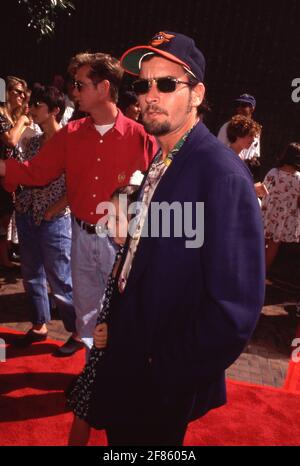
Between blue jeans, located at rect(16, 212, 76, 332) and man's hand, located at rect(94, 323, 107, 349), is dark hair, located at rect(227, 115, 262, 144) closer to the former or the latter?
blue jeans, located at rect(16, 212, 76, 332)

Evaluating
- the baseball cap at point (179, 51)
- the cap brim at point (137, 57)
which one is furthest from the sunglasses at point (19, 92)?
the baseball cap at point (179, 51)

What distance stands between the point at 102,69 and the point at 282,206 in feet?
13.8

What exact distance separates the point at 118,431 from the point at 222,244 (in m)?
1.01

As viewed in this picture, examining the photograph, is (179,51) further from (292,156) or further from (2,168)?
(292,156)

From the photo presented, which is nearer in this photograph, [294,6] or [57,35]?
[294,6]

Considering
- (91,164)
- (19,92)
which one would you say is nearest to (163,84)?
(91,164)

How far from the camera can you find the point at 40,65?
447 inches

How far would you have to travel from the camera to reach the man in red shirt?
3248 millimetres

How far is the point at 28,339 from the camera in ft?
13.7

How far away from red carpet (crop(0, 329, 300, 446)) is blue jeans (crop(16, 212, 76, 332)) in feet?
1.50

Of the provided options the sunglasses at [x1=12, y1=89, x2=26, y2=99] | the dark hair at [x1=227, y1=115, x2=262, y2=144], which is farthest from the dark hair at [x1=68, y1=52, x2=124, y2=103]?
the sunglasses at [x1=12, y1=89, x2=26, y2=99]
